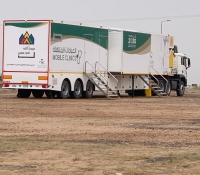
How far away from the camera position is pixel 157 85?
1960 inches

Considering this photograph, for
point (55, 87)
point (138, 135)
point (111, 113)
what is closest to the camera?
point (138, 135)

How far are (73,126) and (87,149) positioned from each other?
19.9 feet

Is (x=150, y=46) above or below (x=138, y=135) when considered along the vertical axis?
above

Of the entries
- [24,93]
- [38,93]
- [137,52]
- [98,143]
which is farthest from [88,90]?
[98,143]

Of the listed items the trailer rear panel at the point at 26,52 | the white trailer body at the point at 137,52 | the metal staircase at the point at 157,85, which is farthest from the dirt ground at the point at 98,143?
the metal staircase at the point at 157,85

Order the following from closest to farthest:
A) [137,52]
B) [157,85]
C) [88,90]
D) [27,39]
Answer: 1. [27,39]
2. [88,90]
3. [137,52]
4. [157,85]

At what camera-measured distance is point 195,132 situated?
20.4 m

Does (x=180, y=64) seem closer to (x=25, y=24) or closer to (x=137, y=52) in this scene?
(x=137, y=52)

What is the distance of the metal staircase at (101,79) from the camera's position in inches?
1640

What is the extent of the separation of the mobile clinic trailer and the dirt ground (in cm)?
952

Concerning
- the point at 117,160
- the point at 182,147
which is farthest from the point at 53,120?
the point at 117,160

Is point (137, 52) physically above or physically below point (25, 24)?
below

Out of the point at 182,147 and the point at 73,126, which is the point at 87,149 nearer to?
the point at 182,147

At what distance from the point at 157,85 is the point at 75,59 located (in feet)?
36.1
